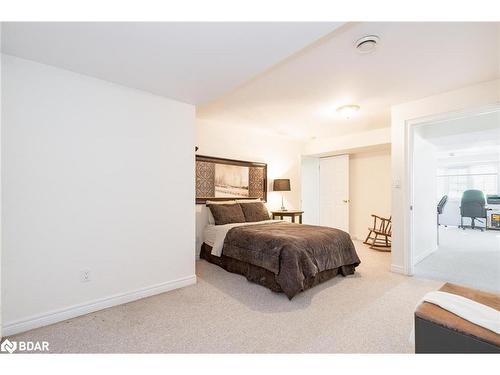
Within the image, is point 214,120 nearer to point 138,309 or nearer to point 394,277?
point 138,309

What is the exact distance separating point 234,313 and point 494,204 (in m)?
8.62

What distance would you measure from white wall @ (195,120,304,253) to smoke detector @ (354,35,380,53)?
271 cm

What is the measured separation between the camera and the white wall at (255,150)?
160 inches

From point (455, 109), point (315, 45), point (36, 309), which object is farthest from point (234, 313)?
point (455, 109)

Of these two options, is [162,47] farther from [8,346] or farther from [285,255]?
[8,346]

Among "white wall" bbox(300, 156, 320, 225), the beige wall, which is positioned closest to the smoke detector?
the beige wall

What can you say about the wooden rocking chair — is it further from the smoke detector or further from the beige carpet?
the smoke detector

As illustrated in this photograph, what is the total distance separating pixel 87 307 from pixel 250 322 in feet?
4.96

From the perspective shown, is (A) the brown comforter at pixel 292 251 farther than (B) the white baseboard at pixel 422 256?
No

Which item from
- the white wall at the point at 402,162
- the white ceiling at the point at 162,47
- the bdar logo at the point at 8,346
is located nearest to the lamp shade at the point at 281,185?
the white wall at the point at 402,162

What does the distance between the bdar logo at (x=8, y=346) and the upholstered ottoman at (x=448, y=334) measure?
104 inches

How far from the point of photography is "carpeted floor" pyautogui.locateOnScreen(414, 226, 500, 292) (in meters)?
3.03

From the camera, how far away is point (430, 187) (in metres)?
4.41

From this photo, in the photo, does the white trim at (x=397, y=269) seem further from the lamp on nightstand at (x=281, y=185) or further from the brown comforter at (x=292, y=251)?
the lamp on nightstand at (x=281, y=185)
